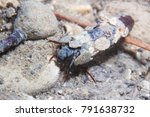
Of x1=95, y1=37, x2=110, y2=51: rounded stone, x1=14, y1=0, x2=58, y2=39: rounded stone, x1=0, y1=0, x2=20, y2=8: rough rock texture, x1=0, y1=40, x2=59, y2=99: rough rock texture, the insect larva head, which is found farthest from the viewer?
x1=0, y1=0, x2=20, y2=8: rough rock texture

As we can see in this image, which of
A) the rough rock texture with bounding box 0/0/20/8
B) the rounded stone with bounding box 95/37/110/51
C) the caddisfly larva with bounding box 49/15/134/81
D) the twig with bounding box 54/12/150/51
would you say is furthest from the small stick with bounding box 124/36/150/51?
the rough rock texture with bounding box 0/0/20/8

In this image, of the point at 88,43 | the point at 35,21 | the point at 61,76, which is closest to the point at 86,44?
the point at 88,43

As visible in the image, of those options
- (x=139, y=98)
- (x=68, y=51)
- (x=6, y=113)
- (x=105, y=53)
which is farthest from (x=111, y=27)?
(x=6, y=113)

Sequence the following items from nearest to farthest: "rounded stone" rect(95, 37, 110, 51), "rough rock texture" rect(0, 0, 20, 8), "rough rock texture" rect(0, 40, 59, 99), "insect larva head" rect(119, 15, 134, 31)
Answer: "rough rock texture" rect(0, 40, 59, 99), "rounded stone" rect(95, 37, 110, 51), "insect larva head" rect(119, 15, 134, 31), "rough rock texture" rect(0, 0, 20, 8)

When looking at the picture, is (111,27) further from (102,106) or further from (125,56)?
(102,106)

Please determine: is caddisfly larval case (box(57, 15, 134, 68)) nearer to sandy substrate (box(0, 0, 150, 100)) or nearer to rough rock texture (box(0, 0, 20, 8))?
sandy substrate (box(0, 0, 150, 100))

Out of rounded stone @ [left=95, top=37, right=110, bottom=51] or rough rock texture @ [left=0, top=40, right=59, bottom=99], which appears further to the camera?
rounded stone @ [left=95, top=37, right=110, bottom=51]

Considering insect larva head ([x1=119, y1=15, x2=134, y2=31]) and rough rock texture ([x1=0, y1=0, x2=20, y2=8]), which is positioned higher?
rough rock texture ([x1=0, y1=0, x2=20, y2=8])

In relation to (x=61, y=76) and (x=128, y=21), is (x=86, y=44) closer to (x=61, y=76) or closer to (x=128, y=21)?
(x=61, y=76)
